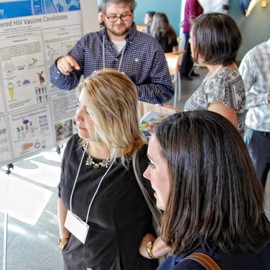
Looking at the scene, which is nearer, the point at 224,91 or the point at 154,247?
the point at 154,247

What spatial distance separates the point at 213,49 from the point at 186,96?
12.6ft

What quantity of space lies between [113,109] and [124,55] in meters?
0.75

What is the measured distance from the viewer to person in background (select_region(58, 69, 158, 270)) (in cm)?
115

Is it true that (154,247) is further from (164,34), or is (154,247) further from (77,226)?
(164,34)

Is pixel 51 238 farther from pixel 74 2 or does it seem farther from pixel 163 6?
pixel 163 6

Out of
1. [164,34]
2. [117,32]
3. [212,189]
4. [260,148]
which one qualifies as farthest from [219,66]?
[164,34]

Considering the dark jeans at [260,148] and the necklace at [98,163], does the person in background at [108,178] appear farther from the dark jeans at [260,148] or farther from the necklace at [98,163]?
the dark jeans at [260,148]

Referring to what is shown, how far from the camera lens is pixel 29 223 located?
2527 millimetres

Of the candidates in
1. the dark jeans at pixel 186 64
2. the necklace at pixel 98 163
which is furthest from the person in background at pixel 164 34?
the necklace at pixel 98 163

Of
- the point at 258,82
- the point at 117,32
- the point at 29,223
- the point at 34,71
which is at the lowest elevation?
the point at 29,223

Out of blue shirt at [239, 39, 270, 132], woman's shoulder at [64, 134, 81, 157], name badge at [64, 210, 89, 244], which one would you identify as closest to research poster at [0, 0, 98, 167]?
woman's shoulder at [64, 134, 81, 157]

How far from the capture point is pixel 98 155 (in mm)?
1227

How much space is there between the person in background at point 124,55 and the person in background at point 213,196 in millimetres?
1109

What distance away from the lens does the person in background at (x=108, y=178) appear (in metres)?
1.15
